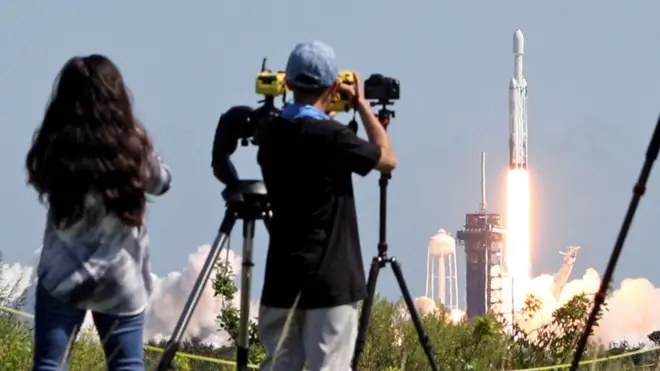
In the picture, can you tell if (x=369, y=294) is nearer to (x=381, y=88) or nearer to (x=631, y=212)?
(x=381, y=88)

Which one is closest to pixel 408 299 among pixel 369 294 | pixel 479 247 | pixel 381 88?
pixel 369 294

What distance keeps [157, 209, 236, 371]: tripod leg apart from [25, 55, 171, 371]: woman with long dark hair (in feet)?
2.89

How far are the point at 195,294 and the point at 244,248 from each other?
19.6 inches

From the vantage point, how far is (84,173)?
18.4ft

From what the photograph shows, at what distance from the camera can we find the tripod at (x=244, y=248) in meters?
6.69

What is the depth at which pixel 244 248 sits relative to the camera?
716 centimetres

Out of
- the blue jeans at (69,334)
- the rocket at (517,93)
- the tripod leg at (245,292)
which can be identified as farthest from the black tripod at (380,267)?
the rocket at (517,93)

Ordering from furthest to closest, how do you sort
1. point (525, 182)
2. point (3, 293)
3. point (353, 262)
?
point (525, 182) → point (3, 293) → point (353, 262)

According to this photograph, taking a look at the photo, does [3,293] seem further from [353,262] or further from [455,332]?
[455,332]

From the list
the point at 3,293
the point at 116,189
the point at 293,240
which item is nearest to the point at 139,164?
the point at 116,189

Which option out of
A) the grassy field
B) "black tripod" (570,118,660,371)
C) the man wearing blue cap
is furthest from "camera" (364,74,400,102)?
the grassy field

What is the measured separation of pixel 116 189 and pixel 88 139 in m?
0.20

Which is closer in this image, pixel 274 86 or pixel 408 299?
pixel 274 86

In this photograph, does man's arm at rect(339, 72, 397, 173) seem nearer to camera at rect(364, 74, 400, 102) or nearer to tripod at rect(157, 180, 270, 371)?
tripod at rect(157, 180, 270, 371)
